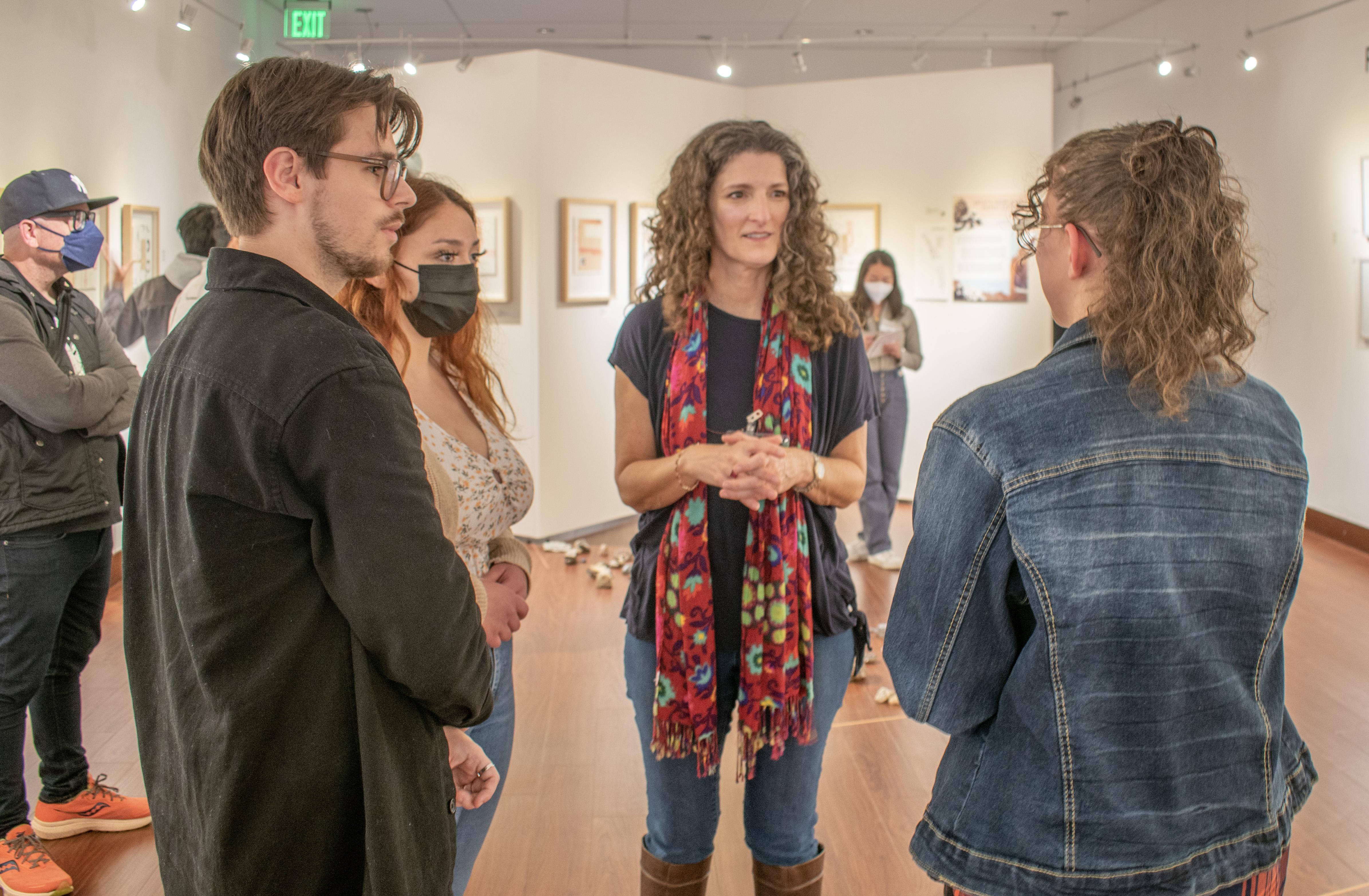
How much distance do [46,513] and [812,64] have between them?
35.4 ft

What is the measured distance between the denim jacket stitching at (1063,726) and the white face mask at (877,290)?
5.56 m

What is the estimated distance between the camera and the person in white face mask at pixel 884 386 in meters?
6.42

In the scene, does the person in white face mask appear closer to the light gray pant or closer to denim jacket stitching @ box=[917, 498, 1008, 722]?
the light gray pant

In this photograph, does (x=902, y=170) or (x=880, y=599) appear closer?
(x=880, y=599)

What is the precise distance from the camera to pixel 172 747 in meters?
1.26

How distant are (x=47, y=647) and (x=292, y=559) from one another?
220 cm

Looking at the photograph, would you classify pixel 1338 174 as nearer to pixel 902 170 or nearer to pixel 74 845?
pixel 902 170

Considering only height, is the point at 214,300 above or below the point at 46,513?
above

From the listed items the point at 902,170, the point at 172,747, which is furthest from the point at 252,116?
the point at 902,170

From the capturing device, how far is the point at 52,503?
110 inches

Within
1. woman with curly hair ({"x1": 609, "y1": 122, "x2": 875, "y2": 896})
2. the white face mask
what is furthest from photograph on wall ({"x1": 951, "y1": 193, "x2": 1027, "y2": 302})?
woman with curly hair ({"x1": 609, "y1": 122, "x2": 875, "y2": 896})

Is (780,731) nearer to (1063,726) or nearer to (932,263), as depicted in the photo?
(1063,726)

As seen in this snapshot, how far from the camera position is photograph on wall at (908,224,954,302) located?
8.54 metres

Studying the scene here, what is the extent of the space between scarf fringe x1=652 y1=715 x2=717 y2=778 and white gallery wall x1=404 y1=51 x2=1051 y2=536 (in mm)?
4789
